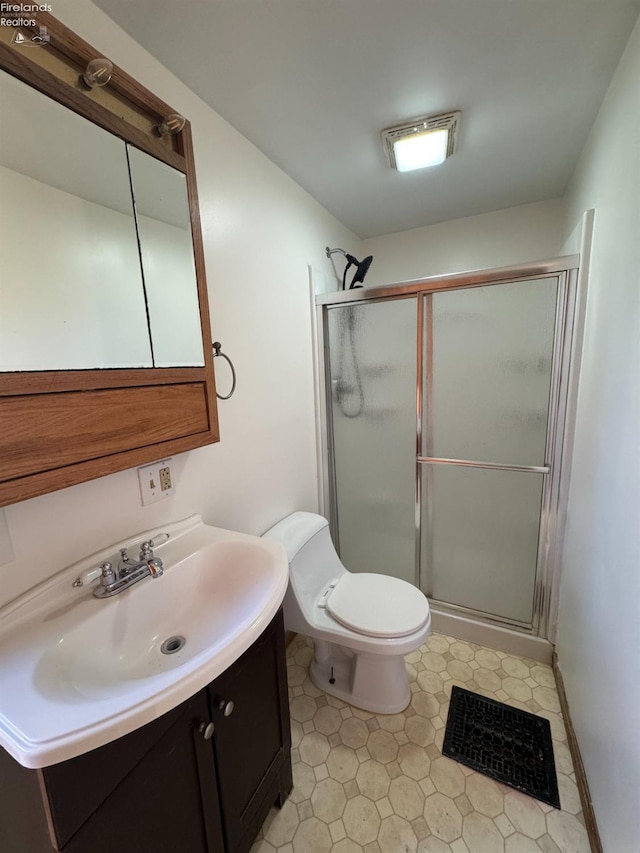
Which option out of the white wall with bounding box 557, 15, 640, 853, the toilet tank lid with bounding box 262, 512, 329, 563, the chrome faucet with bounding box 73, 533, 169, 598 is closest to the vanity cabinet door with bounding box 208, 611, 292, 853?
the chrome faucet with bounding box 73, 533, 169, 598

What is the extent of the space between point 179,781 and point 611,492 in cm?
136

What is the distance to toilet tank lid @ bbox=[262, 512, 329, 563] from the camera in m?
1.51

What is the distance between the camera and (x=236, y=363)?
1.43 m

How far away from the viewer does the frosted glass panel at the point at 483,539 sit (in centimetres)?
176

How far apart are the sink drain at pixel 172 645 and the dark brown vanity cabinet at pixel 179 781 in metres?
0.15

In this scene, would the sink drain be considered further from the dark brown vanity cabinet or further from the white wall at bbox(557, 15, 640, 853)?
the white wall at bbox(557, 15, 640, 853)

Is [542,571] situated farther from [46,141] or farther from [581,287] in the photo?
[46,141]

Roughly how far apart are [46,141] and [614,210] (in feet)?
5.38

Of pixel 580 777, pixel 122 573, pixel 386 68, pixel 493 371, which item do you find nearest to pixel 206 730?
pixel 122 573

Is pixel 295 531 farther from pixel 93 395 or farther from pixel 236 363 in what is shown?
pixel 93 395

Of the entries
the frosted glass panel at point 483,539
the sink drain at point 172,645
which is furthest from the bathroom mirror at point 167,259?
the frosted glass panel at point 483,539

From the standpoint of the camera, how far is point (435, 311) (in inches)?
70.0

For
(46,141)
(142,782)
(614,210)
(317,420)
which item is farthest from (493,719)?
(46,141)

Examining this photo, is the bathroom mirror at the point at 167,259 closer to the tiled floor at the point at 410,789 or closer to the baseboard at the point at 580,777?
the tiled floor at the point at 410,789
